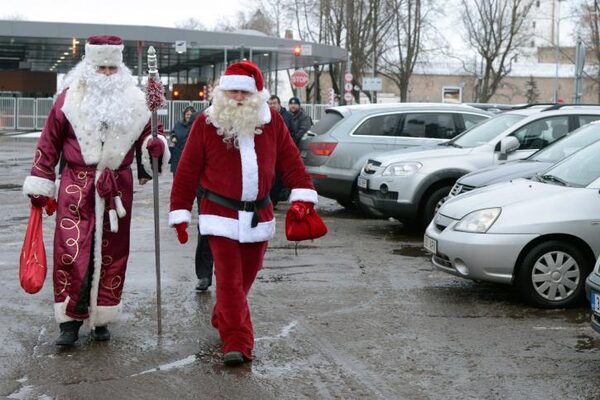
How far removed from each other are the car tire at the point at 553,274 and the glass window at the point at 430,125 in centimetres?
672

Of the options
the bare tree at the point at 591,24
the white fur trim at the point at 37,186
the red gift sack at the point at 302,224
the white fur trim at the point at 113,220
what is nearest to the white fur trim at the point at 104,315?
the white fur trim at the point at 113,220

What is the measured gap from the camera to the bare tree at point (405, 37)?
5288 cm

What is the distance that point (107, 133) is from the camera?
6.37 m

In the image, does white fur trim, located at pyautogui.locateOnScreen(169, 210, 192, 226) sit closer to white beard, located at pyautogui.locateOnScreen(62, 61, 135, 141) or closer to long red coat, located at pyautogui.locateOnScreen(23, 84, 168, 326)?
long red coat, located at pyautogui.locateOnScreen(23, 84, 168, 326)

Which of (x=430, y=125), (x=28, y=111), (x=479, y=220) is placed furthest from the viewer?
(x=28, y=111)

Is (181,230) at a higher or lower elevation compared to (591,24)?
lower

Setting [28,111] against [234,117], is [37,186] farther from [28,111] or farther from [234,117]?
[28,111]

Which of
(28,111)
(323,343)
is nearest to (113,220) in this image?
(323,343)

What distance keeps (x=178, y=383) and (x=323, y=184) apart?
8570mm

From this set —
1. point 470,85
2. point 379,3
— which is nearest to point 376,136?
point 379,3

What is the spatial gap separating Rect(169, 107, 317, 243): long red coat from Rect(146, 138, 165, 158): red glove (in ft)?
1.34

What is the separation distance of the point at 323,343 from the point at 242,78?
1906 millimetres

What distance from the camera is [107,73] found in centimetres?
651

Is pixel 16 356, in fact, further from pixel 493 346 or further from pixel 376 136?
pixel 376 136
